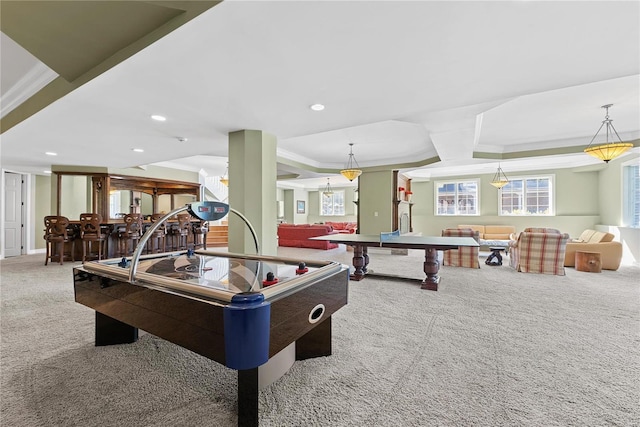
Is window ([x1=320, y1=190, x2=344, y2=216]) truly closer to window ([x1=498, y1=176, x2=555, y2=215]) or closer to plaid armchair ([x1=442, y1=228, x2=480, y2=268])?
window ([x1=498, y1=176, x2=555, y2=215])

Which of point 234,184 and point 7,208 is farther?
point 7,208

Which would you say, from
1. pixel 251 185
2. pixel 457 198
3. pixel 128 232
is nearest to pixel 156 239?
pixel 128 232

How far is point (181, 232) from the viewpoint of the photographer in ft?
26.6

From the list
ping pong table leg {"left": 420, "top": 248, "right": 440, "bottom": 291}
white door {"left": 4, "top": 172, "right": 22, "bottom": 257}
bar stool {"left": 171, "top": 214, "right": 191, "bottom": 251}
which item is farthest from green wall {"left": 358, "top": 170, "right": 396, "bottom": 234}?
white door {"left": 4, "top": 172, "right": 22, "bottom": 257}

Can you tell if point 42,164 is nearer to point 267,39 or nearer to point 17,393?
point 17,393

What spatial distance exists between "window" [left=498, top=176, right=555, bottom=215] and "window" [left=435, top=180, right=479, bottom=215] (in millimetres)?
788

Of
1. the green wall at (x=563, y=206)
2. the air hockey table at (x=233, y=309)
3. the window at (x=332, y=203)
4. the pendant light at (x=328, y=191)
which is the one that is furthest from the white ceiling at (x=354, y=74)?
the window at (x=332, y=203)

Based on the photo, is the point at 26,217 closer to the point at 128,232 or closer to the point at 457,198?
the point at 128,232

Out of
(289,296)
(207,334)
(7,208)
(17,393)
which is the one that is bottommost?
(17,393)

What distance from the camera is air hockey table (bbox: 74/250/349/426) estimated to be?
4.03 ft

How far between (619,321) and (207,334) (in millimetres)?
3955

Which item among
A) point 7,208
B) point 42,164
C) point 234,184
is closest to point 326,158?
point 234,184

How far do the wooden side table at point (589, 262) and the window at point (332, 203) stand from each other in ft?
30.7

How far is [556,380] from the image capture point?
1884mm
